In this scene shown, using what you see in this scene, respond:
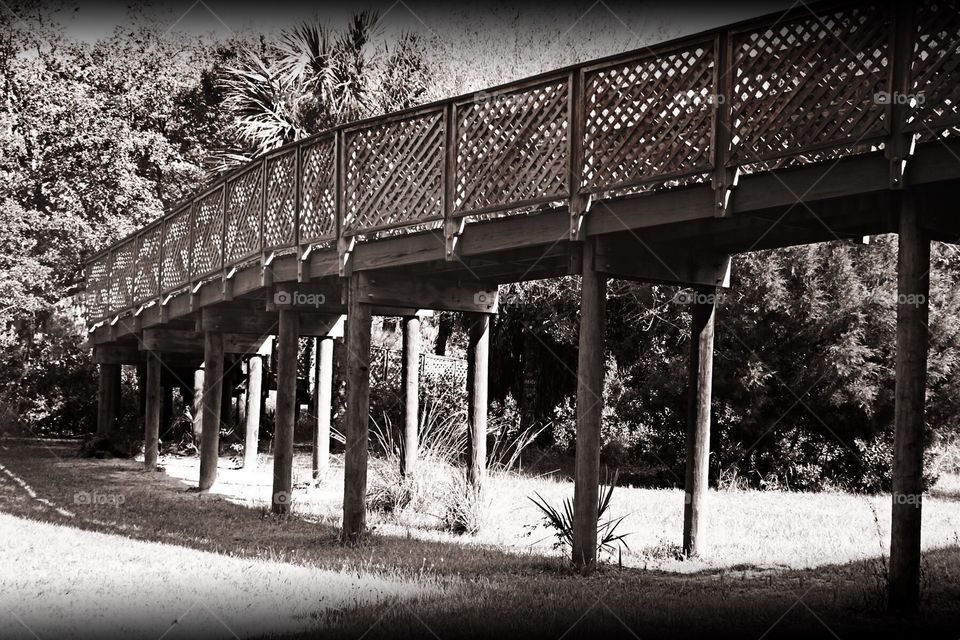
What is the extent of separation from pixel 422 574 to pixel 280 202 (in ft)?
19.0

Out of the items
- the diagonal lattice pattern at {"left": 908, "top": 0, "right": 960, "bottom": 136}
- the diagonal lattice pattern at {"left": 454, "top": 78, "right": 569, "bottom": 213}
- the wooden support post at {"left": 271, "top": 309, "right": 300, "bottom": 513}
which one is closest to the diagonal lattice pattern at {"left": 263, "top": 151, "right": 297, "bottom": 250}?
the wooden support post at {"left": 271, "top": 309, "right": 300, "bottom": 513}

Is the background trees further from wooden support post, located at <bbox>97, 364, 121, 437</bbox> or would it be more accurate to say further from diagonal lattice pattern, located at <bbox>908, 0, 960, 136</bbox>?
diagonal lattice pattern, located at <bbox>908, 0, 960, 136</bbox>

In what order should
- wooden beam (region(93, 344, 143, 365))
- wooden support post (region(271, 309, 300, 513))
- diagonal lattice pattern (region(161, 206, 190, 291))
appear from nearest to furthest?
wooden support post (region(271, 309, 300, 513))
diagonal lattice pattern (region(161, 206, 190, 291))
wooden beam (region(93, 344, 143, 365))

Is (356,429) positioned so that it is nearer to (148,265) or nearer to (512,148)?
(512,148)

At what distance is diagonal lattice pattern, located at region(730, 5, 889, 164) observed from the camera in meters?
6.75

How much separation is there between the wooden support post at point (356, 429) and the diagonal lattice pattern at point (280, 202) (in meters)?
1.96

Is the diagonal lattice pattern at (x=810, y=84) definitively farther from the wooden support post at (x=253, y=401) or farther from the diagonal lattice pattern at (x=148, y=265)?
the diagonal lattice pattern at (x=148, y=265)

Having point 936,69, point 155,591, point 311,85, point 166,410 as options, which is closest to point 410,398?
point 155,591

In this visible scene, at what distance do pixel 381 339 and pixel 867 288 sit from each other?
13.4 m

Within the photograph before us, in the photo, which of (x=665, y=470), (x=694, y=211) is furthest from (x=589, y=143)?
A: (x=665, y=470)

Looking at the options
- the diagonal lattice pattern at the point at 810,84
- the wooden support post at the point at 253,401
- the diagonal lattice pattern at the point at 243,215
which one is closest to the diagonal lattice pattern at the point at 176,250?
the diagonal lattice pattern at the point at 243,215

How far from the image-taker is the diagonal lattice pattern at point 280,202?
1222cm

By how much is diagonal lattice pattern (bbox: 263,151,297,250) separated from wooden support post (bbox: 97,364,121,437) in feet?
40.6

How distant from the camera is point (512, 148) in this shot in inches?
357
